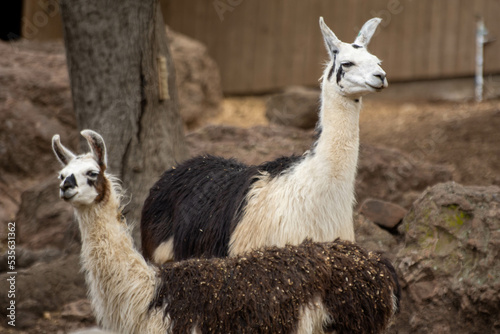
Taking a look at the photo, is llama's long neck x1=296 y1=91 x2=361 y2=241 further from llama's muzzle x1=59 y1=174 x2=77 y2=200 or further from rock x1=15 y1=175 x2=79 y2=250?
rock x1=15 y1=175 x2=79 y2=250

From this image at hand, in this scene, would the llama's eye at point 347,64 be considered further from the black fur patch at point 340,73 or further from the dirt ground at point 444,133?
the dirt ground at point 444,133

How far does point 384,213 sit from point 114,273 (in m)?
3.02

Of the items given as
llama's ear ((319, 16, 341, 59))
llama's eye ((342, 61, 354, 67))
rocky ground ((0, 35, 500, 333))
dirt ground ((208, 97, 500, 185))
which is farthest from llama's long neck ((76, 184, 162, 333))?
dirt ground ((208, 97, 500, 185))

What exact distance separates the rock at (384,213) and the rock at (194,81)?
5679 mm

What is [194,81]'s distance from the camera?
12.2m

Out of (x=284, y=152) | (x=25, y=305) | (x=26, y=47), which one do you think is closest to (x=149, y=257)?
(x=25, y=305)

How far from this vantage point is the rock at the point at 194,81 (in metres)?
11.9

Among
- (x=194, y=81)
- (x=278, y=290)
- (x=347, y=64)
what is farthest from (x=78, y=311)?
(x=194, y=81)

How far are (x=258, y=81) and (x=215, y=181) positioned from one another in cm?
876

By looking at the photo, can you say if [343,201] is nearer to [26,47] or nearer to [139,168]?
[139,168]

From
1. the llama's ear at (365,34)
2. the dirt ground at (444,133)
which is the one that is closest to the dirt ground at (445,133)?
the dirt ground at (444,133)

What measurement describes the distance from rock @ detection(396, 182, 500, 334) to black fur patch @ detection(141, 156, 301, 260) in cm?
127

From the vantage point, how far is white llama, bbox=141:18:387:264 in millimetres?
4863

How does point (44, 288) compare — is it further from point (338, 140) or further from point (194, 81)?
point (194, 81)
